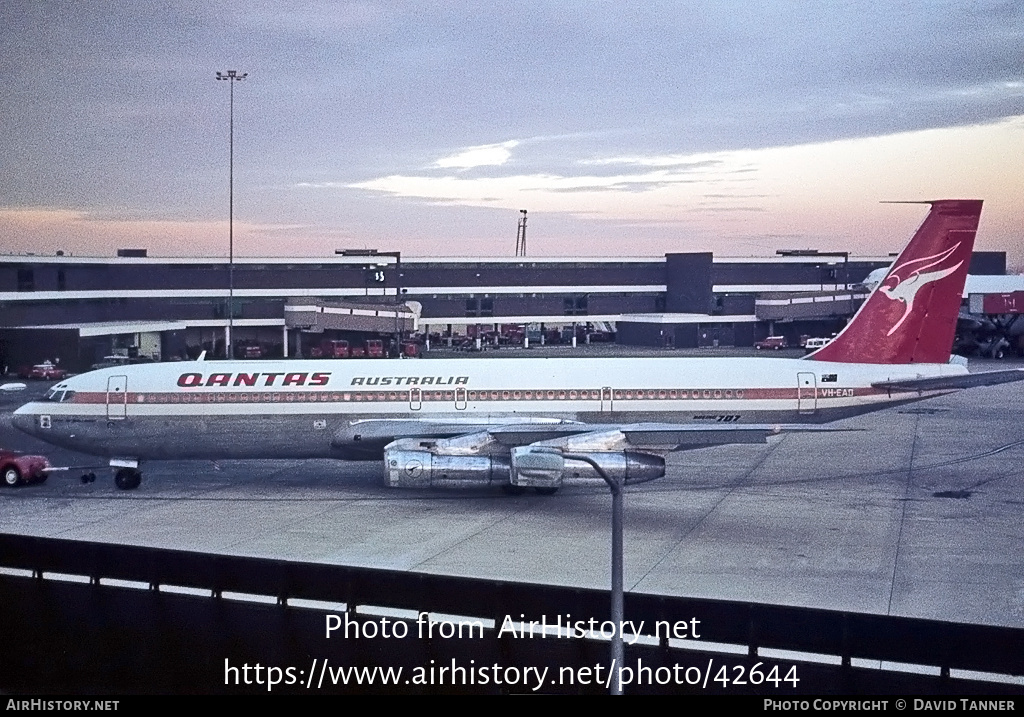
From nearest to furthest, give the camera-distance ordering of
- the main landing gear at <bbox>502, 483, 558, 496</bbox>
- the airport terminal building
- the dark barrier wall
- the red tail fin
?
the dark barrier wall → the main landing gear at <bbox>502, 483, 558, 496</bbox> → the red tail fin → the airport terminal building

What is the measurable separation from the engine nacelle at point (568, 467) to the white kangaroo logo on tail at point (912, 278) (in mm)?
12184

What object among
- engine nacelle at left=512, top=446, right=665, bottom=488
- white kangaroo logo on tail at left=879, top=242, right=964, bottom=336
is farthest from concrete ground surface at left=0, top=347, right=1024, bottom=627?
white kangaroo logo on tail at left=879, top=242, right=964, bottom=336

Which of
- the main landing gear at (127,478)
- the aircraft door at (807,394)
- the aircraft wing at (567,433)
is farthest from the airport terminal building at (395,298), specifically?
the aircraft door at (807,394)

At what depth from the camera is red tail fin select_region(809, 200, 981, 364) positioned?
3744cm

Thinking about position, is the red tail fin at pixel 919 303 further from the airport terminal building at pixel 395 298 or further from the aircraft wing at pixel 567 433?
the airport terminal building at pixel 395 298

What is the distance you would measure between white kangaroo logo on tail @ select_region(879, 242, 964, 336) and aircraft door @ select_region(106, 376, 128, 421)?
1096 inches

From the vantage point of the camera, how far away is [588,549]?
2786 centimetres

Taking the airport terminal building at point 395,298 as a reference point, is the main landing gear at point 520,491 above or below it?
below

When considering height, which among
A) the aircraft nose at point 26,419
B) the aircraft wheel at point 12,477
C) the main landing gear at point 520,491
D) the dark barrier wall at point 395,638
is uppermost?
the aircraft nose at point 26,419

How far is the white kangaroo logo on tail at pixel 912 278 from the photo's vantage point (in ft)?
123

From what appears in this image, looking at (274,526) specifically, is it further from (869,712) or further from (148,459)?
(869,712)

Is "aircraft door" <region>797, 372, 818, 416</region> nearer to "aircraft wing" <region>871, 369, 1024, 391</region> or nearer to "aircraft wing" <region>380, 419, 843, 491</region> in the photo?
"aircraft wing" <region>871, 369, 1024, 391</region>

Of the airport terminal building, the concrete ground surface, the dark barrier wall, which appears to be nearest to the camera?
the dark barrier wall

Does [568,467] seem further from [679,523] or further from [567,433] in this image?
[679,523]
